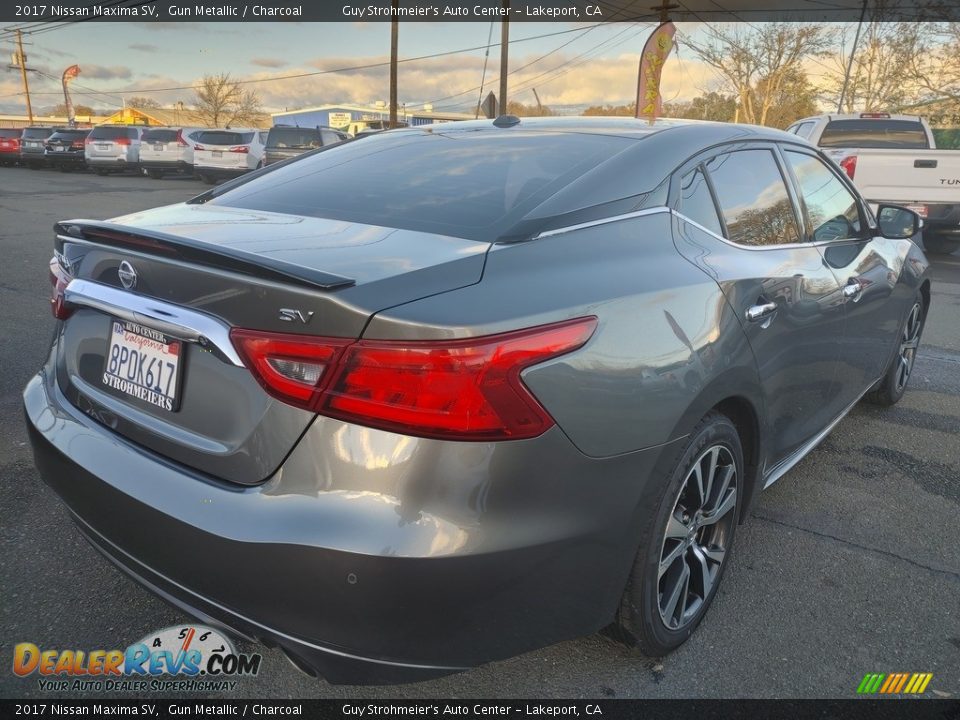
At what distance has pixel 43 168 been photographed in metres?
30.1

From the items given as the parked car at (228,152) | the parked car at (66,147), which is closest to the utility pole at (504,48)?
the parked car at (228,152)

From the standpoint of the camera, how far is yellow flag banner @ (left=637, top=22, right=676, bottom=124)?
24.7 m

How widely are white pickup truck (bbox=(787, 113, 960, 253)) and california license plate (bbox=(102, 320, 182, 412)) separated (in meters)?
9.66

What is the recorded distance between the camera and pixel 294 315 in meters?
1.63

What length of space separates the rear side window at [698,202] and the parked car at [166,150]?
25.2 metres

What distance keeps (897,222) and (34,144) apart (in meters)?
32.3

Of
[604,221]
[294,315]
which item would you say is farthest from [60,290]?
[604,221]

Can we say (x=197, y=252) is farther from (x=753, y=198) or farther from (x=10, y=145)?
(x=10, y=145)

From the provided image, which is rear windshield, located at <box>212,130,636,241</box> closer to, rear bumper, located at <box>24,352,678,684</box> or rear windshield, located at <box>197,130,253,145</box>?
rear bumper, located at <box>24,352,678,684</box>

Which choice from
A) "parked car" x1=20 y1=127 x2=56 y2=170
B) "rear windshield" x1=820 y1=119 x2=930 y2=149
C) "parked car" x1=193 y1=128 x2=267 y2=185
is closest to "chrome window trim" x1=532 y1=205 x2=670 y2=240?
→ "rear windshield" x1=820 y1=119 x2=930 y2=149

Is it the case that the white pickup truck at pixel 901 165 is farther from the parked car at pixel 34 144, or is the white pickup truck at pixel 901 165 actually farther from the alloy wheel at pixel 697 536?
the parked car at pixel 34 144

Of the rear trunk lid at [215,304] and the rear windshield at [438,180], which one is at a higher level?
the rear windshield at [438,180]

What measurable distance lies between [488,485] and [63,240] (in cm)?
156

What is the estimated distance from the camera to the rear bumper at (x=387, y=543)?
1596 mm
